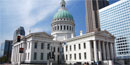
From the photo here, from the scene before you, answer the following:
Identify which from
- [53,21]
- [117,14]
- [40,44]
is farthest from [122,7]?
[40,44]

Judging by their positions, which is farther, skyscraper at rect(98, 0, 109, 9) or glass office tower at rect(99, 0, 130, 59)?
skyscraper at rect(98, 0, 109, 9)

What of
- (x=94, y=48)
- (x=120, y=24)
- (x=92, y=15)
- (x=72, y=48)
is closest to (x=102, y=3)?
(x=92, y=15)


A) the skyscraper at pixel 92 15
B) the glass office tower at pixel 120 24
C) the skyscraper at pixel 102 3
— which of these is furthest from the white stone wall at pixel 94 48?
the skyscraper at pixel 102 3

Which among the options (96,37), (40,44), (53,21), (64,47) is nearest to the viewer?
(96,37)

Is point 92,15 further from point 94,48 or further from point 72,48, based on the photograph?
point 94,48

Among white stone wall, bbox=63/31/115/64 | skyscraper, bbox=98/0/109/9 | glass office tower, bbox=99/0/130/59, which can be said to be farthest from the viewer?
skyscraper, bbox=98/0/109/9

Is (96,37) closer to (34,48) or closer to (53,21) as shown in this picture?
(34,48)

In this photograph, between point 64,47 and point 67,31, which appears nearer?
point 64,47

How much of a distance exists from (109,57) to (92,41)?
9.73 meters

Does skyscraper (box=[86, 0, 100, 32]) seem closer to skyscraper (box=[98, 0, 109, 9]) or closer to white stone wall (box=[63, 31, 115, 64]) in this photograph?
skyscraper (box=[98, 0, 109, 9])

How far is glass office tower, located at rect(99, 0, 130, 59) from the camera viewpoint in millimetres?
87562

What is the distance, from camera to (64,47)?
5972 centimetres

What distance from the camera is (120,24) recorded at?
91500mm

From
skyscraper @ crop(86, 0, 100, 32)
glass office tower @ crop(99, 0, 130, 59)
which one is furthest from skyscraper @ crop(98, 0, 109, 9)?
glass office tower @ crop(99, 0, 130, 59)
